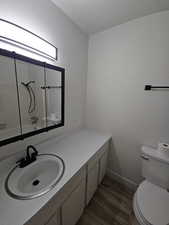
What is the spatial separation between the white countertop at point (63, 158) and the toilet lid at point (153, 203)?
2.05 feet

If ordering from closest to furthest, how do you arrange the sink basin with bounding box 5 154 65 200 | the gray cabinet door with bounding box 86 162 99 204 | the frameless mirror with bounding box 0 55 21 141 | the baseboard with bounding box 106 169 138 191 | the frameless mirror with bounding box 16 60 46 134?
the sink basin with bounding box 5 154 65 200, the frameless mirror with bounding box 0 55 21 141, the frameless mirror with bounding box 16 60 46 134, the gray cabinet door with bounding box 86 162 99 204, the baseboard with bounding box 106 169 138 191

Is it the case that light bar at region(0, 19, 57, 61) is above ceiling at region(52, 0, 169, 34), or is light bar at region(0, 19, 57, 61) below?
below

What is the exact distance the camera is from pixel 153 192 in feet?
3.52

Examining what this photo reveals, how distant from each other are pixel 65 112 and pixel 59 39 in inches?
36.0

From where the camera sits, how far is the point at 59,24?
3.95 feet

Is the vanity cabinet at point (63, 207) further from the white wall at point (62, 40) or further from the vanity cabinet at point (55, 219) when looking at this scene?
the white wall at point (62, 40)

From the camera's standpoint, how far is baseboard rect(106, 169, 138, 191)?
1.56 m

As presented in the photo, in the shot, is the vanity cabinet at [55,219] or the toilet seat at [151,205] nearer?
the vanity cabinet at [55,219]

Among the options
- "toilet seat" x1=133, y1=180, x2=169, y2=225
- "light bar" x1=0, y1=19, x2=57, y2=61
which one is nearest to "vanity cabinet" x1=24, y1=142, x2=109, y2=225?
Result: "toilet seat" x1=133, y1=180, x2=169, y2=225

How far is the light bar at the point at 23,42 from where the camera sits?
77cm

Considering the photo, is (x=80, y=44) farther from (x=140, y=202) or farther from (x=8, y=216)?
(x=140, y=202)

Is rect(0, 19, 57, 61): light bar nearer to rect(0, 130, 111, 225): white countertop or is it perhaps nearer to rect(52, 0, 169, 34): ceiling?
rect(52, 0, 169, 34): ceiling

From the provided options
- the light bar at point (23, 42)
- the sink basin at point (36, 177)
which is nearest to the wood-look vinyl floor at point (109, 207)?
the sink basin at point (36, 177)

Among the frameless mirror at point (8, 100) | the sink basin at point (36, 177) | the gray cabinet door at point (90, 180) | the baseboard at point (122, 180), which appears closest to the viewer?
the sink basin at point (36, 177)
